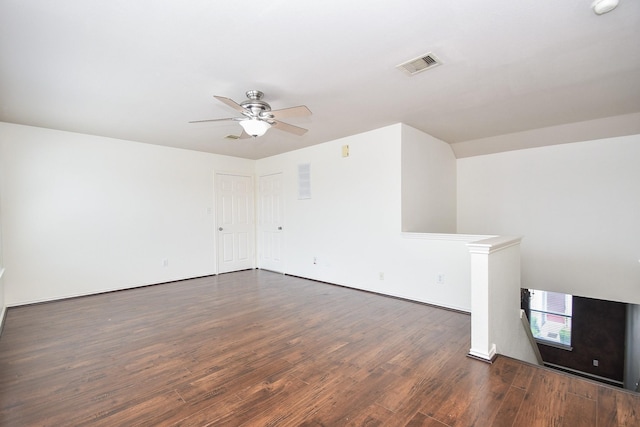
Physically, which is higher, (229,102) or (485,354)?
(229,102)

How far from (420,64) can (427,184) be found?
255 centimetres

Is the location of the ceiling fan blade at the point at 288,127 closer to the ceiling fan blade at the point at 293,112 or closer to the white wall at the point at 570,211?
the ceiling fan blade at the point at 293,112

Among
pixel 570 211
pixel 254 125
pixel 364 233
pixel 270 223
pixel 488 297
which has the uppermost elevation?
pixel 254 125

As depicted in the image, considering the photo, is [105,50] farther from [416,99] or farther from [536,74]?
[536,74]

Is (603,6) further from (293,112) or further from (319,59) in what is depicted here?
(293,112)

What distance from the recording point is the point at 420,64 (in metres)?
2.45

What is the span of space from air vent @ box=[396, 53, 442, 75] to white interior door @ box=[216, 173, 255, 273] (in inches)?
175

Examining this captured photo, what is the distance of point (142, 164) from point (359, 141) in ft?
12.1

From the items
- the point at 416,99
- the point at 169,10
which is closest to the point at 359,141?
the point at 416,99

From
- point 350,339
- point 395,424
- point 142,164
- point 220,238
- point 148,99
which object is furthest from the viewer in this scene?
point 220,238

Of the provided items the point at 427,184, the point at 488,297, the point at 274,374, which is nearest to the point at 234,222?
the point at 427,184

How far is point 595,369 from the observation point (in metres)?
6.00

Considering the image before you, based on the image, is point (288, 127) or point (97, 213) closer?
point (288, 127)

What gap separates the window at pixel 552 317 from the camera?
6531mm
